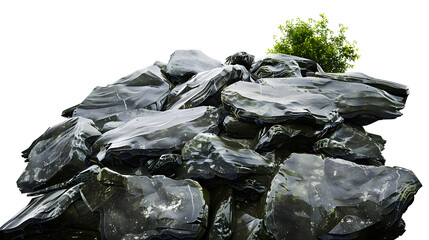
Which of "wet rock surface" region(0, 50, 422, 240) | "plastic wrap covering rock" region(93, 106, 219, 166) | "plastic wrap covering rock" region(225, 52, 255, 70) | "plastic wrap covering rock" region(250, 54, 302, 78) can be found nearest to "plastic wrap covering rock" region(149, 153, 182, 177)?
"wet rock surface" region(0, 50, 422, 240)

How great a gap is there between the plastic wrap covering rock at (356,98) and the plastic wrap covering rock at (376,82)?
8 cm

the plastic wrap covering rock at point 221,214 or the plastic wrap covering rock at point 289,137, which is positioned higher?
the plastic wrap covering rock at point 289,137

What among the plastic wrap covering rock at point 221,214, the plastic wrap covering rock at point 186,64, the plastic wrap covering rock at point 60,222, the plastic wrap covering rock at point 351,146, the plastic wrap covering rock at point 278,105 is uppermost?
the plastic wrap covering rock at point 278,105

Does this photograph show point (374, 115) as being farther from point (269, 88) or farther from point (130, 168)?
point (130, 168)

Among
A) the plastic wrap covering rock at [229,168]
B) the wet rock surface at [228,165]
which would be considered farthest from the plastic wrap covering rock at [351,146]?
the plastic wrap covering rock at [229,168]

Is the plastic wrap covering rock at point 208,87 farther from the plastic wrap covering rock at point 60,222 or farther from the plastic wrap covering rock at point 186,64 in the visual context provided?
the plastic wrap covering rock at point 60,222

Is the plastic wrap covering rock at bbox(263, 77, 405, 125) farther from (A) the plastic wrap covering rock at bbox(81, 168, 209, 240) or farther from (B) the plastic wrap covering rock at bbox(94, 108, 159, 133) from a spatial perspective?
(A) the plastic wrap covering rock at bbox(81, 168, 209, 240)

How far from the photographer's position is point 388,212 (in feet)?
12.2

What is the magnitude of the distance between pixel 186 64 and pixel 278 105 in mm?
2088

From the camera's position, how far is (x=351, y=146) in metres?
4.65

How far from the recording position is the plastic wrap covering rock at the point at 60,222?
425 centimetres

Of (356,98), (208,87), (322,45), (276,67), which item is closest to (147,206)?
(208,87)

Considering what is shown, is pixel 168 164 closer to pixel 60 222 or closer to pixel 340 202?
pixel 60 222

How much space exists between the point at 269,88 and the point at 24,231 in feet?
8.81
